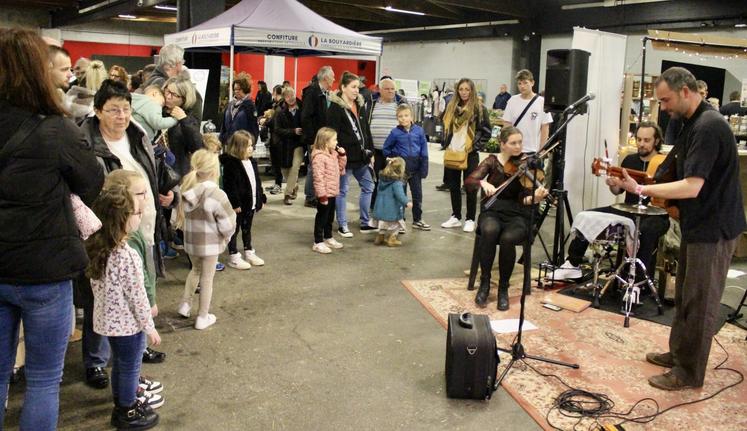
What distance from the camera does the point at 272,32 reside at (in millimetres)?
7277

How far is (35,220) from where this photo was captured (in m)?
1.99

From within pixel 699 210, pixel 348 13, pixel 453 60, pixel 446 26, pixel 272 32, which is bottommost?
pixel 699 210

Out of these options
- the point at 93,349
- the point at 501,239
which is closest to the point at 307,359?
the point at 93,349

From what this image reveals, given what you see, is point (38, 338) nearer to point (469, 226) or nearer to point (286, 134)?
point (469, 226)

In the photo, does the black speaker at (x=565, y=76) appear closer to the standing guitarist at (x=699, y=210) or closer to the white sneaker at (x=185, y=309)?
the standing guitarist at (x=699, y=210)

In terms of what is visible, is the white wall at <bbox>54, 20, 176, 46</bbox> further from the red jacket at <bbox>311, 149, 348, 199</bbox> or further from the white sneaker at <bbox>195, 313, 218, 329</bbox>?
the white sneaker at <bbox>195, 313, 218, 329</bbox>

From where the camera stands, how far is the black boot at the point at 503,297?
14.4ft

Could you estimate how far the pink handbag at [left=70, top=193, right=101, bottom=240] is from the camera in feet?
7.41

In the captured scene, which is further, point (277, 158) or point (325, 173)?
point (277, 158)

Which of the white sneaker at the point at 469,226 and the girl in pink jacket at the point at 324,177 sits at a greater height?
the girl in pink jacket at the point at 324,177

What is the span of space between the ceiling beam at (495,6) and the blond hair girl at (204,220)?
12.6m

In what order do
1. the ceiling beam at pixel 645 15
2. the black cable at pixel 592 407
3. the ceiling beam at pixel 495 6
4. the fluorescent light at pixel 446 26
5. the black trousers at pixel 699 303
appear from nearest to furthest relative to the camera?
the black cable at pixel 592 407 < the black trousers at pixel 699 303 < the ceiling beam at pixel 645 15 < the ceiling beam at pixel 495 6 < the fluorescent light at pixel 446 26

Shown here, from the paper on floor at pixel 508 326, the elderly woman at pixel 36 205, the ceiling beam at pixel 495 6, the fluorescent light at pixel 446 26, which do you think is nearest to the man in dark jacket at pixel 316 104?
the paper on floor at pixel 508 326

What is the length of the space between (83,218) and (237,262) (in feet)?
9.56
